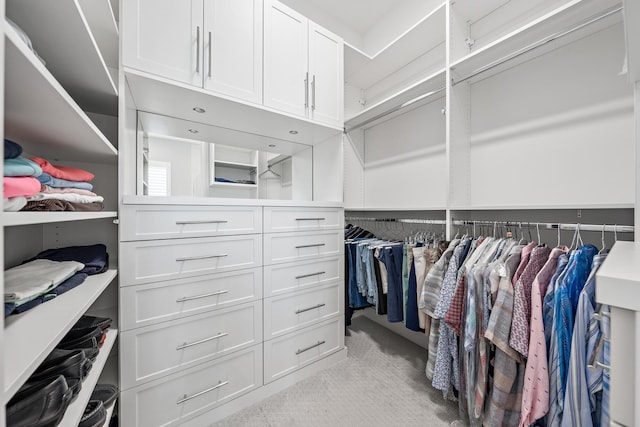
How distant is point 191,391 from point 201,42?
179 centimetres

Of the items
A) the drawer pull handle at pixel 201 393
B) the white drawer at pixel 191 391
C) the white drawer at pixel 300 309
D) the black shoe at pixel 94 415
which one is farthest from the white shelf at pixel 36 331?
the white drawer at pixel 300 309

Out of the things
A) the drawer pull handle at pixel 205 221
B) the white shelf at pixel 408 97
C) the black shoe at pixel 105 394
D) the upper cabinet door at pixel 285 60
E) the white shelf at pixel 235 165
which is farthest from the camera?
the white shelf at pixel 235 165

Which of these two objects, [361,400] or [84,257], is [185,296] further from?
[361,400]

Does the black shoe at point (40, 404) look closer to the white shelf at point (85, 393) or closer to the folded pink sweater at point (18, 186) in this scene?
the white shelf at point (85, 393)

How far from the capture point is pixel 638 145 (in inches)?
36.0

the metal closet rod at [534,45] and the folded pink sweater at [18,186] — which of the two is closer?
the folded pink sweater at [18,186]

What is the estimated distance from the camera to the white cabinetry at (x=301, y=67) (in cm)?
152

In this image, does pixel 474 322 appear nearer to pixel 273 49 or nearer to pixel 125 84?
pixel 273 49

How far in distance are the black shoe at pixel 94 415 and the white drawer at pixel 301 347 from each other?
0.77 meters

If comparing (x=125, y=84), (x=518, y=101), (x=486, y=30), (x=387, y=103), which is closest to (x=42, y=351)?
(x=125, y=84)

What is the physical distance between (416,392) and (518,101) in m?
1.90

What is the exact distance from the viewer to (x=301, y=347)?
1702 mm

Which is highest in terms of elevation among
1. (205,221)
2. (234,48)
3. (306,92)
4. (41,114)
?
(234,48)

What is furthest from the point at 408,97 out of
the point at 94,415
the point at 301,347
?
the point at 94,415
